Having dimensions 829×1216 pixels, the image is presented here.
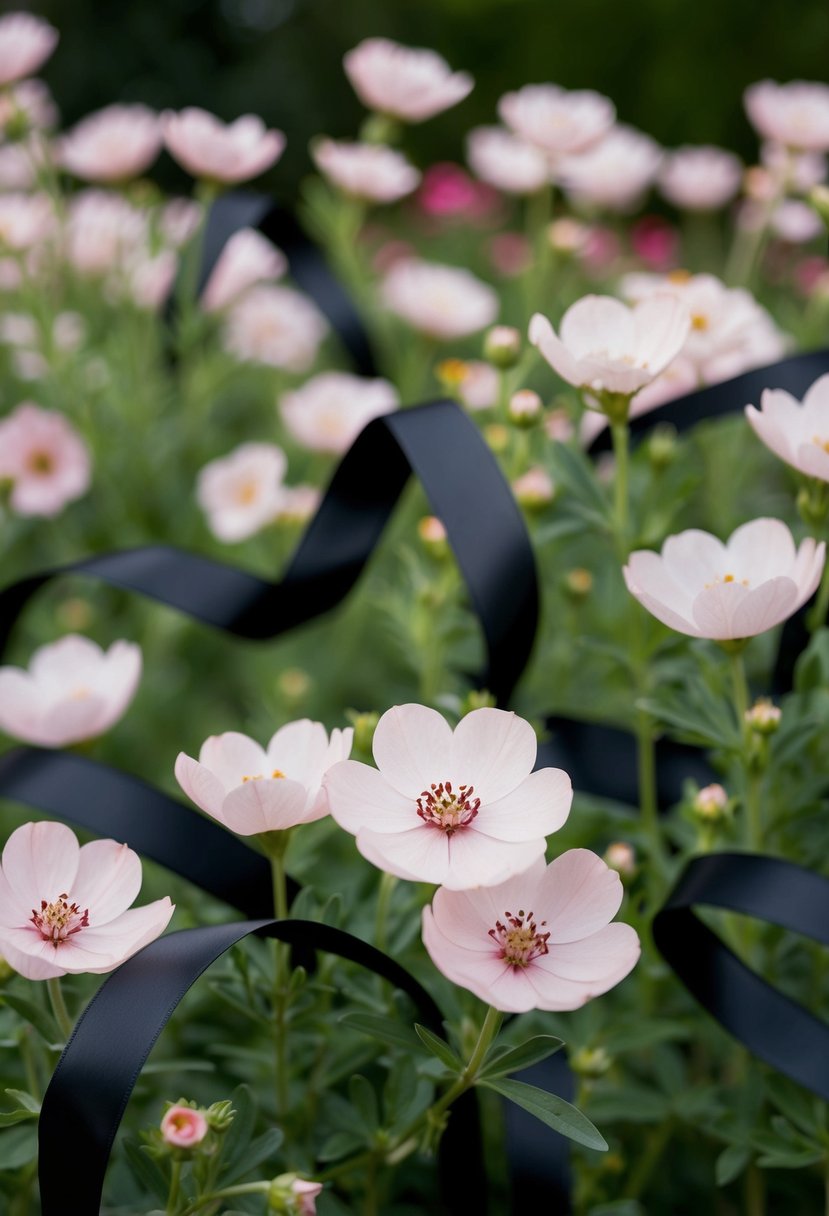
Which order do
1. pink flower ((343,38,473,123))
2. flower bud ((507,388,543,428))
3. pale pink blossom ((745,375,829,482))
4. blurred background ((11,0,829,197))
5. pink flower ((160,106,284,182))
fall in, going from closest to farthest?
pale pink blossom ((745,375,829,482)) < flower bud ((507,388,543,428)) < pink flower ((160,106,284,182)) < pink flower ((343,38,473,123)) < blurred background ((11,0,829,197))

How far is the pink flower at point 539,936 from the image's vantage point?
1.22 feet

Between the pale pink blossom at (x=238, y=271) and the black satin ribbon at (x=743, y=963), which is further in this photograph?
the pale pink blossom at (x=238, y=271)

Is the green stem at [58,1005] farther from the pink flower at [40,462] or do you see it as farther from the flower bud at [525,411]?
the pink flower at [40,462]

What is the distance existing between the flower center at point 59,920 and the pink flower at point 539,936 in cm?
12

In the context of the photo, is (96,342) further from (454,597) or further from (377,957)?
(377,957)

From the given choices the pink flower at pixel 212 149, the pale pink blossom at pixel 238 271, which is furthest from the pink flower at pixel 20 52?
the pale pink blossom at pixel 238 271

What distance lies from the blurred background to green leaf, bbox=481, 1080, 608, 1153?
4.55 metres

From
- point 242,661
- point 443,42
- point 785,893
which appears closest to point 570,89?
point 443,42

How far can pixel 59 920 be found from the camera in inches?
16.3

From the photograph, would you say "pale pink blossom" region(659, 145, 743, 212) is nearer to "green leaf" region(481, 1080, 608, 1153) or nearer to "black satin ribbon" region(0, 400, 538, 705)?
"black satin ribbon" region(0, 400, 538, 705)

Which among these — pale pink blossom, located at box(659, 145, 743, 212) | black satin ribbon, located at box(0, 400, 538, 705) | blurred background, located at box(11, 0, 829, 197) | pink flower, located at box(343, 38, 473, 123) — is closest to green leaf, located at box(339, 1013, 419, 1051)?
black satin ribbon, located at box(0, 400, 538, 705)

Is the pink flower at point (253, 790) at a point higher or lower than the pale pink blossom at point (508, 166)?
higher

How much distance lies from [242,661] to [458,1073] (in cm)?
82

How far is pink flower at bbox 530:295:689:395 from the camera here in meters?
0.52
